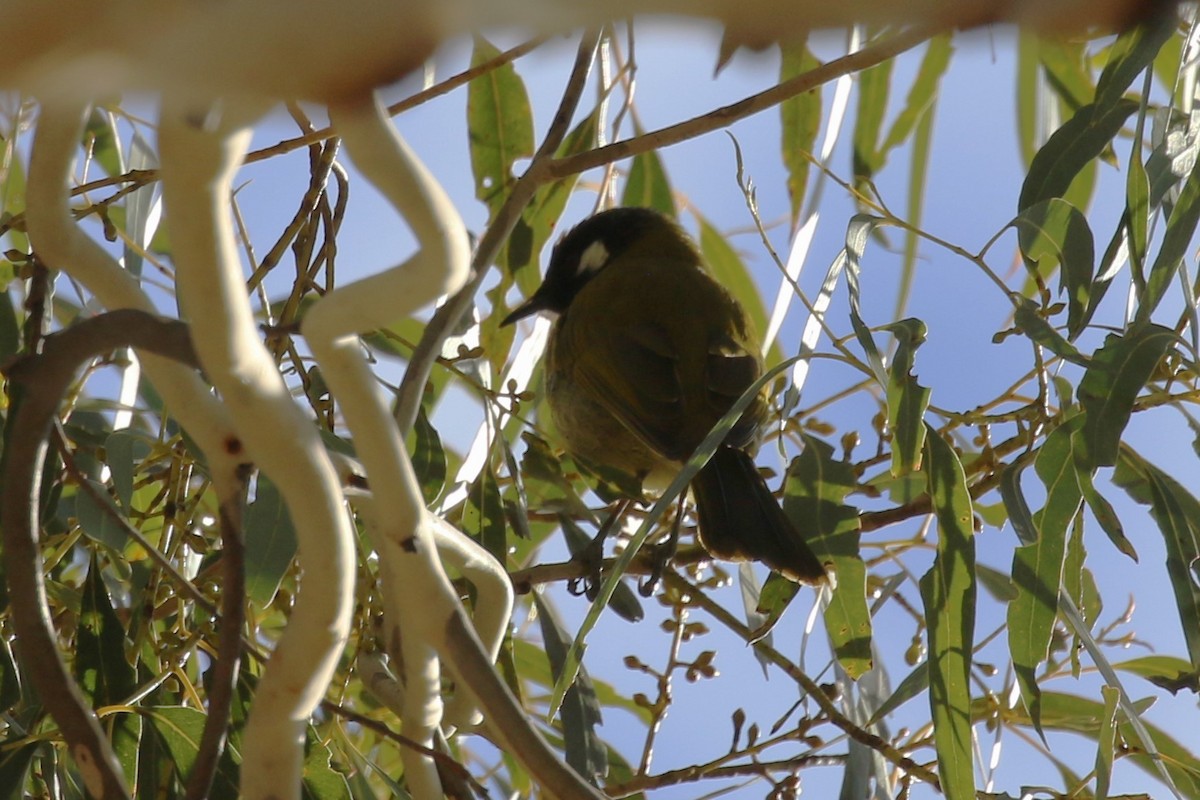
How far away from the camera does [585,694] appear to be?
201cm

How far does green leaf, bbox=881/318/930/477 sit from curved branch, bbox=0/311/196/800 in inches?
37.8

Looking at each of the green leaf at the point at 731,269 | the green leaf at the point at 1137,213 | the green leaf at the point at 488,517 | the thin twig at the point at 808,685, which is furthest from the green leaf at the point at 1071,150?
the green leaf at the point at 731,269

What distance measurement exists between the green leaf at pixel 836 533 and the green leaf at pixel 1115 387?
43 centimetres

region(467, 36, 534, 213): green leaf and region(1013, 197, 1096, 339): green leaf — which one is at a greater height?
region(467, 36, 534, 213): green leaf

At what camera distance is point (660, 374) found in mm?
2889

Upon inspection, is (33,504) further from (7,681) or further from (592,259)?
(592,259)

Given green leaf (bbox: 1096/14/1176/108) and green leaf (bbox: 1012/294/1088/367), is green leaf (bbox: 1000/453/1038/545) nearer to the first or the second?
green leaf (bbox: 1012/294/1088/367)

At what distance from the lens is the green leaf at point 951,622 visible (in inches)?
59.6

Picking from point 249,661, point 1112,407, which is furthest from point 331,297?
point 249,661

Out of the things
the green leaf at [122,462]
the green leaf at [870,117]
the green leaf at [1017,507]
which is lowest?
the green leaf at [122,462]

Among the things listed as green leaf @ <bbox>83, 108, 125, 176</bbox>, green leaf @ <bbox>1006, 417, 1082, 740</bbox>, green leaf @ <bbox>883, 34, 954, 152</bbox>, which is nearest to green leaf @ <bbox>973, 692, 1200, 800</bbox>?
green leaf @ <bbox>1006, 417, 1082, 740</bbox>

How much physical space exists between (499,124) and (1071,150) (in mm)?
1029

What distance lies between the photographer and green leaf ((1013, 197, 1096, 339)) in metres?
1.69

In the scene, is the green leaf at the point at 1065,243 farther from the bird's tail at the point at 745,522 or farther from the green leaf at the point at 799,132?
the green leaf at the point at 799,132
